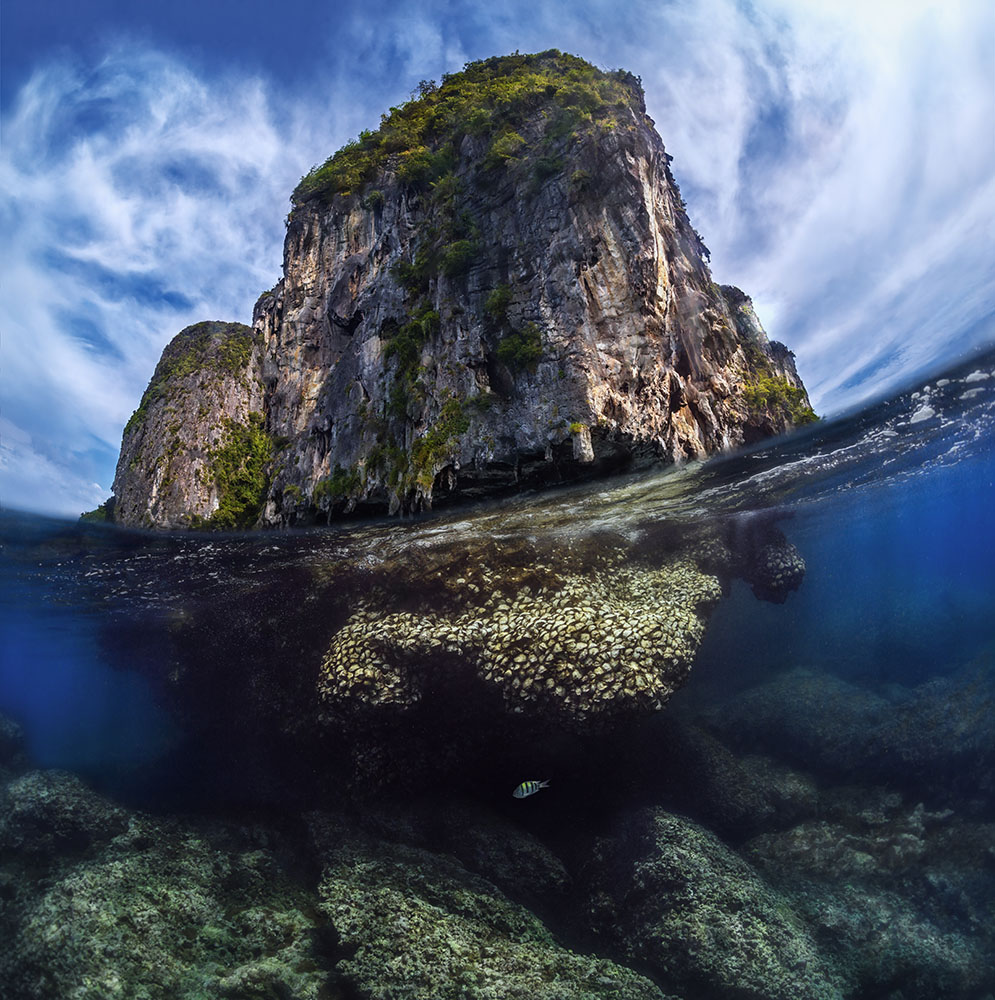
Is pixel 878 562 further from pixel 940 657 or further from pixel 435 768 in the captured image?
pixel 435 768

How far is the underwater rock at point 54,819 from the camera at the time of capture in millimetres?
13438

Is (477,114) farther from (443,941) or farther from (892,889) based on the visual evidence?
(892,889)

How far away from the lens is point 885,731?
15.9m

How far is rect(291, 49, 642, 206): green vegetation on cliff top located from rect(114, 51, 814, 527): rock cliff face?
10 cm

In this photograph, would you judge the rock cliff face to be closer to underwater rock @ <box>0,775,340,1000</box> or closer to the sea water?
the sea water

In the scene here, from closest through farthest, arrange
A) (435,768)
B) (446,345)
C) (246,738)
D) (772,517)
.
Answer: (435,768) < (446,345) < (246,738) < (772,517)

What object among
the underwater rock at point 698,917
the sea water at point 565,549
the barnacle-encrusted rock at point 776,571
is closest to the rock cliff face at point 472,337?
the sea water at point 565,549

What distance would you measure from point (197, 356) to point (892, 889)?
27.3 meters

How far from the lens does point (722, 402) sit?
14.6 m

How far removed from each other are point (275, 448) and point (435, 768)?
1222 centimetres

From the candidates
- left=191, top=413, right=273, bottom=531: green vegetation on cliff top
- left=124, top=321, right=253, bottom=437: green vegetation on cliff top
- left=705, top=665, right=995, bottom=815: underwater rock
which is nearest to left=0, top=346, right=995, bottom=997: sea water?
left=705, top=665, right=995, bottom=815: underwater rock

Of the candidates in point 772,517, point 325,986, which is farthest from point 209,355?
A: point 772,517

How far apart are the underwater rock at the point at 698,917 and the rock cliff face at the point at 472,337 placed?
8.39m

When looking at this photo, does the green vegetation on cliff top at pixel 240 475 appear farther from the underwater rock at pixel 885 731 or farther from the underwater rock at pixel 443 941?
the underwater rock at pixel 885 731
